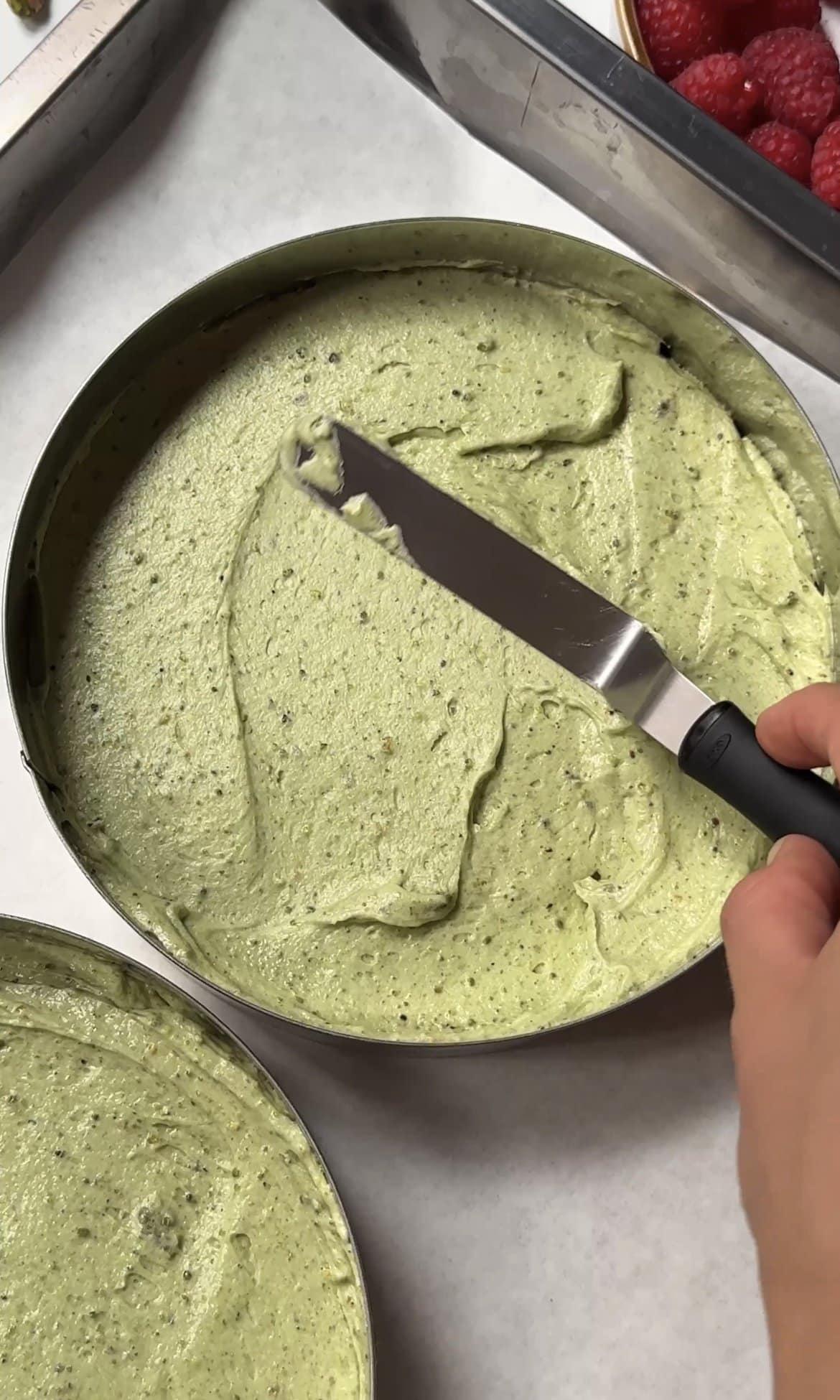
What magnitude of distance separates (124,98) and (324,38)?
22 centimetres

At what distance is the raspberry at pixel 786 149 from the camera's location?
1052 millimetres

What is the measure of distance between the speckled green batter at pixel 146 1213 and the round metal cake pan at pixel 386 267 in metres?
0.15

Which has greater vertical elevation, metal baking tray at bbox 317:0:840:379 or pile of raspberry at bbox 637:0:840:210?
pile of raspberry at bbox 637:0:840:210

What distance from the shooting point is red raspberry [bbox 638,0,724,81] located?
1069mm

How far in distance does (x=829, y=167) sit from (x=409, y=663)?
598 mm

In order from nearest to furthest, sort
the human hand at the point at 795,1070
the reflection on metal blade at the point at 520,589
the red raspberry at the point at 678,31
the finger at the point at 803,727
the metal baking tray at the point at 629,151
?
the human hand at the point at 795,1070 < the finger at the point at 803,727 < the reflection on metal blade at the point at 520,589 < the metal baking tray at the point at 629,151 < the red raspberry at the point at 678,31

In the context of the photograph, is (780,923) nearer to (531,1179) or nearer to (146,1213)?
(531,1179)

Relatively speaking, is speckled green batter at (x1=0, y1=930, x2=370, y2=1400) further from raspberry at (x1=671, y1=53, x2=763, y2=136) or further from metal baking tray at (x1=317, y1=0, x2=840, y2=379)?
raspberry at (x1=671, y1=53, x2=763, y2=136)

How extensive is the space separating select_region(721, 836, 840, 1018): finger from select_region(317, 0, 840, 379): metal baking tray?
1.78 ft

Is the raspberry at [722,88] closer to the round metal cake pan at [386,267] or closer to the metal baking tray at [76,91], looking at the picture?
the round metal cake pan at [386,267]

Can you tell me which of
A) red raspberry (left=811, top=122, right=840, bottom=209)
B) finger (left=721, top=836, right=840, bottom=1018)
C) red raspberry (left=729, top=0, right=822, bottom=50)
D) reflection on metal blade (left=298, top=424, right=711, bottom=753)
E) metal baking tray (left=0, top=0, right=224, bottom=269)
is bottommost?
finger (left=721, top=836, right=840, bottom=1018)

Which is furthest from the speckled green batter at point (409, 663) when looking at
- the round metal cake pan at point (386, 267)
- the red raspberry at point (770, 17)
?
the red raspberry at point (770, 17)

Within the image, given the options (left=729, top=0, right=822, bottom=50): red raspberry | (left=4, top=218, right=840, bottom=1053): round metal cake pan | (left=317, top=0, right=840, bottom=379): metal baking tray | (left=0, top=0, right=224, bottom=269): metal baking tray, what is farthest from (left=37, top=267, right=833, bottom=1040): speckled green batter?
(left=729, top=0, right=822, bottom=50): red raspberry

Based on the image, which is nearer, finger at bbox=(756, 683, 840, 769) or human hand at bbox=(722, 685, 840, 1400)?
human hand at bbox=(722, 685, 840, 1400)
